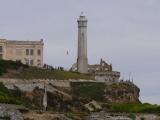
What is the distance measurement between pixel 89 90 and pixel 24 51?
21.3 m

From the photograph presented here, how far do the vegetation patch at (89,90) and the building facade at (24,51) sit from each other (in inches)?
623

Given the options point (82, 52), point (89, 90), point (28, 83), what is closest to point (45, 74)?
point (89, 90)

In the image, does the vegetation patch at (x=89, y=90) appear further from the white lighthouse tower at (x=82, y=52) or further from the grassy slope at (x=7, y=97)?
the white lighthouse tower at (x=82, y=52)

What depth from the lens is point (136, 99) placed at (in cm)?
15075

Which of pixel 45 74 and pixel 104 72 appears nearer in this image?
pixel 45 74

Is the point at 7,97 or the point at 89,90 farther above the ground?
the point at 89,90

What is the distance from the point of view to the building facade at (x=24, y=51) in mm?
161375

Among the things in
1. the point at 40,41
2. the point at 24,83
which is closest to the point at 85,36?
the point at 40,41

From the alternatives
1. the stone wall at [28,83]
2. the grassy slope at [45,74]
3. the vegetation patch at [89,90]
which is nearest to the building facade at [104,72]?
the grassy slope at [45,74]

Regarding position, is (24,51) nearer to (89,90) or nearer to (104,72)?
(104,72)

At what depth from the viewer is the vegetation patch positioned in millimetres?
143000

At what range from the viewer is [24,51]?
162875 mm

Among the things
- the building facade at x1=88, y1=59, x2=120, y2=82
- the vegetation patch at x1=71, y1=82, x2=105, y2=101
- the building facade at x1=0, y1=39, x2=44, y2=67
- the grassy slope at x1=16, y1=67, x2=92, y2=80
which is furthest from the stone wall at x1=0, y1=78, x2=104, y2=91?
the building facade at x1=88, y1=59, x2=120, y2=82

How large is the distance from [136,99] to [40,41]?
67.1 ft
